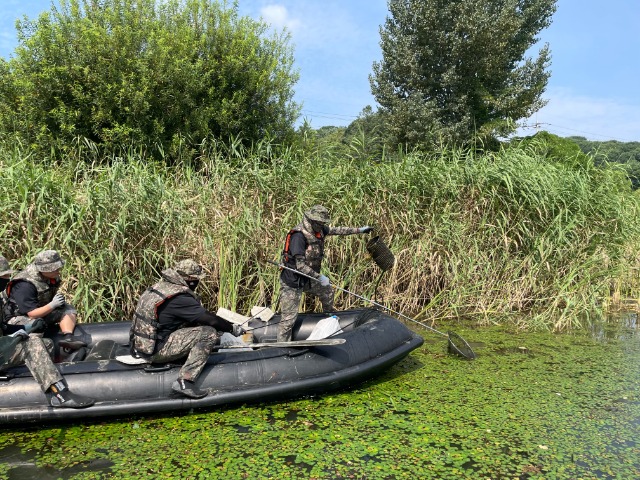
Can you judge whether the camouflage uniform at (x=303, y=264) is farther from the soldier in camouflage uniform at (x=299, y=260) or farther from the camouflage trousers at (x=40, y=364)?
the camouflage trousers at (x=40, y=364)

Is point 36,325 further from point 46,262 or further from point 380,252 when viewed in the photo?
point 380,252

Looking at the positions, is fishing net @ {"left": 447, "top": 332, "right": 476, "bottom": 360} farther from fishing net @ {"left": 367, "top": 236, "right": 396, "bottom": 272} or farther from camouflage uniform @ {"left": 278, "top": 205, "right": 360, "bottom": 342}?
camouflage uniform @ {"left": 278, "top": 205, "right": 360, "bottom": 342}

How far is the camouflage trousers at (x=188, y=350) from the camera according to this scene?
3.42 metres

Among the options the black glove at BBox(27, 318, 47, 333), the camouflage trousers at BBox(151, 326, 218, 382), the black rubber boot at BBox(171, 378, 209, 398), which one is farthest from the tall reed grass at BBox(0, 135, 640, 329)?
the black rubber boot at BBox(171, 378, 209, 398)

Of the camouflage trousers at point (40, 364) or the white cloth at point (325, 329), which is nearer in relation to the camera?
the camouflage trousers at point (40, 364)

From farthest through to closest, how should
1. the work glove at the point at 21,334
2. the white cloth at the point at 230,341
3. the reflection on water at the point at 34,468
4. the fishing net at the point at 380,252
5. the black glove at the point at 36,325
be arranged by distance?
the fishing net at the point at 380,252 → the white cloth at the point at 230,341 → the black glove at the point at 36,325 → the work glove at the point at 21,334 → the reflection on water at the point at 34,468

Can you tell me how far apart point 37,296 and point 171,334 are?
133cm

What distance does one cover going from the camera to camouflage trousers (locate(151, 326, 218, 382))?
135 inches

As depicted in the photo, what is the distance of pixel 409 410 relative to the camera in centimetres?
361

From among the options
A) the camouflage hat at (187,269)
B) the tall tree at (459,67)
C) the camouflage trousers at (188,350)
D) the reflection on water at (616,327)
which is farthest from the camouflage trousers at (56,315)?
the tall tree at (459,67)

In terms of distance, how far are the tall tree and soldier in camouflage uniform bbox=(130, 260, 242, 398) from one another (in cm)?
1163

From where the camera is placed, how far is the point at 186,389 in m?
3.39

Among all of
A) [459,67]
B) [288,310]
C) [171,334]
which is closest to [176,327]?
[171,334]

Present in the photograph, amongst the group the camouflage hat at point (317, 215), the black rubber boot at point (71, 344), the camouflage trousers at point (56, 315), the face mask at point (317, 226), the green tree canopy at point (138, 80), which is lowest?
the black rubber boot at point (71, 344)
